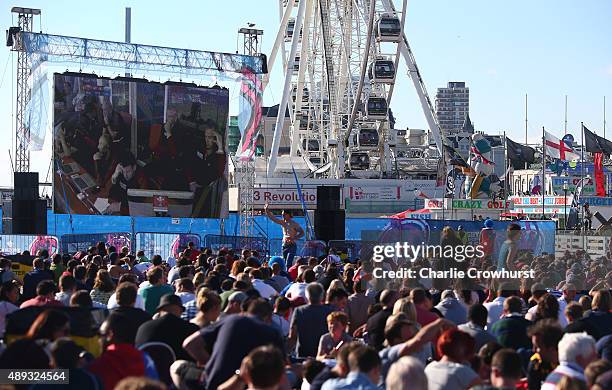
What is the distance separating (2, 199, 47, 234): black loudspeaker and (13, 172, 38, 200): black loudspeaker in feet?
0.52

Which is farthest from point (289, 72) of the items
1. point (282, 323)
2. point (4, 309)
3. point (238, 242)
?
point (4, 309)

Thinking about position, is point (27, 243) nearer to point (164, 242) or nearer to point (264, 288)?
point (164, 242)

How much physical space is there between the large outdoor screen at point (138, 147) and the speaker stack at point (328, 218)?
20.0 feet

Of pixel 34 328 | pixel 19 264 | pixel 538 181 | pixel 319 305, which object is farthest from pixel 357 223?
pixel 538 181

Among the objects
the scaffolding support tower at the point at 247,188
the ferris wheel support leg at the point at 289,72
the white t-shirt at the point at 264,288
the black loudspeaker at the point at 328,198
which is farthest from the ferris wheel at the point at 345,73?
the white t-shirt at the point at 264,288

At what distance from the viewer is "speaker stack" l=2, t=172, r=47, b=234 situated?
3158 centimetres

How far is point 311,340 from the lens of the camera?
1081 cm

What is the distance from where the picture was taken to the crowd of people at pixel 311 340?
22.6ft

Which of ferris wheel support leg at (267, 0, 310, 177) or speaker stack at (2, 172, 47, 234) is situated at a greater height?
ferris wheel support leg at (267, 0, 310, 177)

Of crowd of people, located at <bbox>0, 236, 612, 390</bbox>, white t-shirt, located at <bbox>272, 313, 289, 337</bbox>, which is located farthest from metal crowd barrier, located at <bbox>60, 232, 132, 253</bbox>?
white t-shirt, located at <bbox>272, 313, 289, 337</bbox>

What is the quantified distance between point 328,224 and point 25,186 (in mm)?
8216

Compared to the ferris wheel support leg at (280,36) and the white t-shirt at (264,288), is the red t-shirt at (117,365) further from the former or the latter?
the ferris wheel support leg at (280,36)

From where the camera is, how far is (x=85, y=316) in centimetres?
900

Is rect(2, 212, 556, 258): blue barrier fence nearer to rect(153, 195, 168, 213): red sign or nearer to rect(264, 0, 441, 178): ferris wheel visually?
rect(153, 195, 168, 213): red sign
